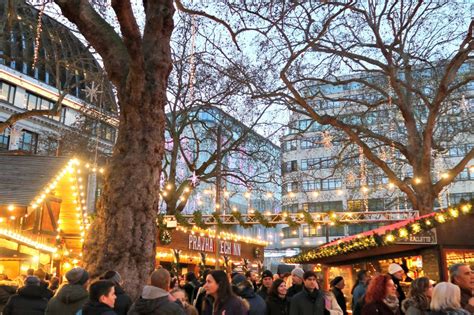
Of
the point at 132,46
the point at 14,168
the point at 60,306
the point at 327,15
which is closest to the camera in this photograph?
the point at 60,306

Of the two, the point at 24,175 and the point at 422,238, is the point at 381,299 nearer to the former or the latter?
the point at 422,238

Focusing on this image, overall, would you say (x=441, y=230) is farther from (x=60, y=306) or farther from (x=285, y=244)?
(x=285, y=244)

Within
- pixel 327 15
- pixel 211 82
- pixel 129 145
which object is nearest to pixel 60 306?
pixel 129 145

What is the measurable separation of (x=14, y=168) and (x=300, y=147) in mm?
48985

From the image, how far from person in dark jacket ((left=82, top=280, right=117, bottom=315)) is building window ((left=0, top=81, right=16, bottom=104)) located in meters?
36.5

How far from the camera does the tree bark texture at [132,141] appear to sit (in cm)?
720

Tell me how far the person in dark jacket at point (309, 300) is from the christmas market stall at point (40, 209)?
5.07 meters

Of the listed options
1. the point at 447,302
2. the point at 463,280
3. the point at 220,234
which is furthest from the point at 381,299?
the point at 220,234

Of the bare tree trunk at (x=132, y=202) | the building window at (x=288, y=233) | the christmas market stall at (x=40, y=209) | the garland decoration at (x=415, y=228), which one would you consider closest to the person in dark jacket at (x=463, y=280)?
the bare tree trunk at (x=132, y=202)

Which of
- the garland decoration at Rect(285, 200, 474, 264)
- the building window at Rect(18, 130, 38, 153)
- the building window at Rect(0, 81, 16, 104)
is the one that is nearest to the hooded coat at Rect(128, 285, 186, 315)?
the garland decoration at Rect(285, 200, 474, 264)

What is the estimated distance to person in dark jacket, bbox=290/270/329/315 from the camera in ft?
18.0

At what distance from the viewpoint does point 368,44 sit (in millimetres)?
16562

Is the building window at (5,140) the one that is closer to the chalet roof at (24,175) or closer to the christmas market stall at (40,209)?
the christmas market stall at (40,209)

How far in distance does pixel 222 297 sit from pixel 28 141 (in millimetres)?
37341
